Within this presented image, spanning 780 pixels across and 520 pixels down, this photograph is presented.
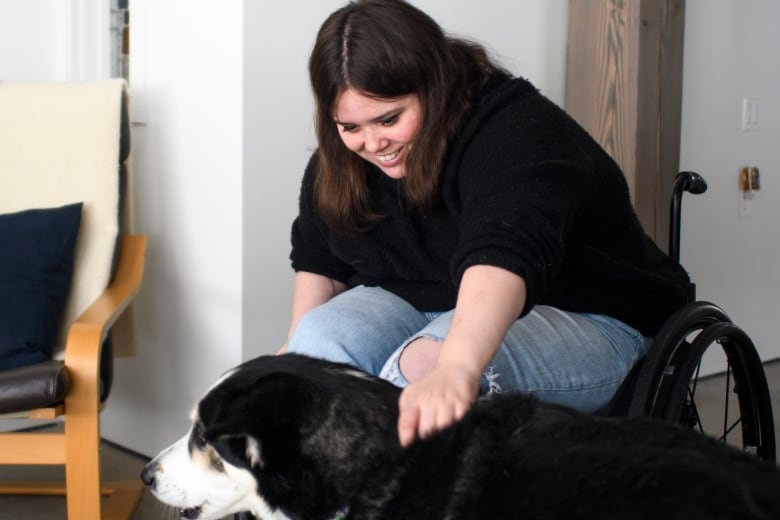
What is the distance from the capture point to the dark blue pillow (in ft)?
7.38

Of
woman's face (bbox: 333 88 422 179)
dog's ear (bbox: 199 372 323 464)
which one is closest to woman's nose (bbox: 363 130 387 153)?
woman's face (bbox: 333 88 422 179)

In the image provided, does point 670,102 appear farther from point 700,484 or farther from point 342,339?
point 700,484

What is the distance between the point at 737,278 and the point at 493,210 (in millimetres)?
2904

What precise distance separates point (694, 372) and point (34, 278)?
5.51 ft

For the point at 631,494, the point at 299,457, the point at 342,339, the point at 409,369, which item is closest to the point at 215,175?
the point at 342,339

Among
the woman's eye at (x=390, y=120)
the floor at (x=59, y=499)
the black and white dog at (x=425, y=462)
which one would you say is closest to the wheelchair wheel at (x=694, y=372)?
the black and white dog at (x=425, y=462)

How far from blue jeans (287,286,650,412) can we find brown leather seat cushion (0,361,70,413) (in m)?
0.68

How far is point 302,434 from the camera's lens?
1.15 metres

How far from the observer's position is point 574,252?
1.50 meters

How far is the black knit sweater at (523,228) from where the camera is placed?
1.26 metres

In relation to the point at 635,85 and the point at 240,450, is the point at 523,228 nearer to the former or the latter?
the point at 240,450

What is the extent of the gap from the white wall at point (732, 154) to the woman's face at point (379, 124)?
2260 millimetres

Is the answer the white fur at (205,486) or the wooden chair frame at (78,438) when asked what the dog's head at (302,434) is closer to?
the white fur at (205,486)

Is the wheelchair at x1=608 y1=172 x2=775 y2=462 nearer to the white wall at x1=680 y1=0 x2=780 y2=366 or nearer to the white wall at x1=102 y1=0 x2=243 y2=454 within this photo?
the white wall at x1=102 y1=0 x2=243 y2=454
